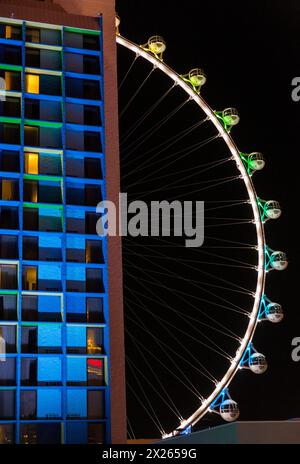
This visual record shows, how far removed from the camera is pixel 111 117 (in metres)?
31.9

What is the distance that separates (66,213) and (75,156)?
2.35m

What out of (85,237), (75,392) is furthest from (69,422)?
(85,237)

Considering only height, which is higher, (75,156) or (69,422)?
(75,156)

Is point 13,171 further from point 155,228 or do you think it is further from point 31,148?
point 155,228

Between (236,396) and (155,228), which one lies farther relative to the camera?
(236,396)

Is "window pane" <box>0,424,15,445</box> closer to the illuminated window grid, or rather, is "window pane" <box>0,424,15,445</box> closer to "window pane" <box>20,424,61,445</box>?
the illuminated window grid

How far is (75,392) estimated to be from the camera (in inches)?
1112

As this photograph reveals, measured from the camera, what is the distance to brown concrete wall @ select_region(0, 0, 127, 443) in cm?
2869

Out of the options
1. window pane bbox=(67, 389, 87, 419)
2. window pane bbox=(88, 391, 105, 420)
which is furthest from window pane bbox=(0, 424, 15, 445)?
window pane bbox=(88, 391, 105, 420)

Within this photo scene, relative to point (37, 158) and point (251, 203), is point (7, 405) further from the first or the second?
point (251, 203)

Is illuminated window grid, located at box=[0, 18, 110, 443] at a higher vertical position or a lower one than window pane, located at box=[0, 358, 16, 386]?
higher

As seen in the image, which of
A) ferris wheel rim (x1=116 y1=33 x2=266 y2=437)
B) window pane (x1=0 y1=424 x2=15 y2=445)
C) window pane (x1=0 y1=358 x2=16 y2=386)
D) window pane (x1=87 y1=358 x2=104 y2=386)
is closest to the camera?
window pane (x1=0 y1=424 x2=15 y2=445)
